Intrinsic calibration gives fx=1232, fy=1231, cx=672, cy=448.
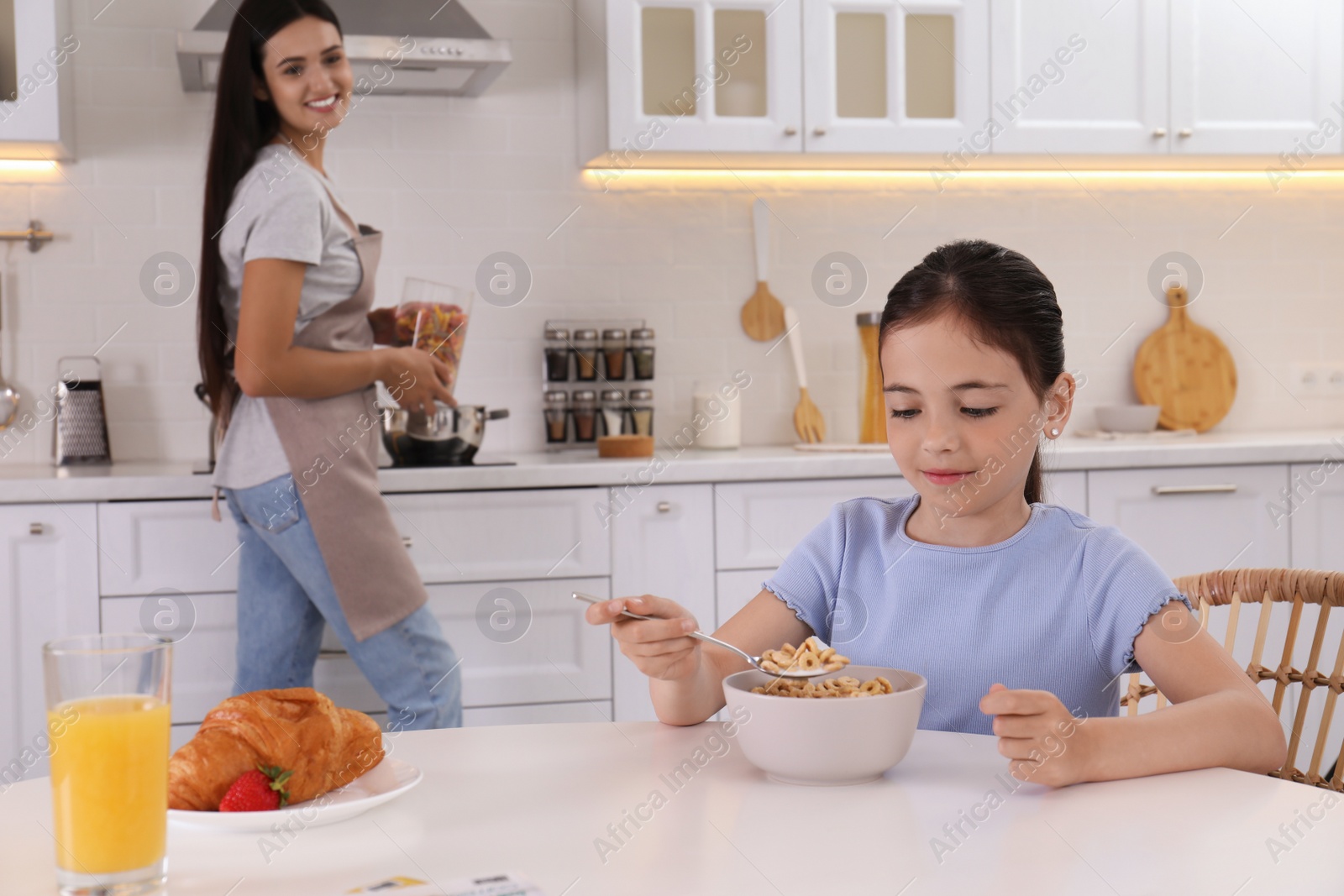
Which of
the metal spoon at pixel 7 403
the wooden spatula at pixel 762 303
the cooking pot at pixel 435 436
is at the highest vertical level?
the wooden spatula at pixel 762 303

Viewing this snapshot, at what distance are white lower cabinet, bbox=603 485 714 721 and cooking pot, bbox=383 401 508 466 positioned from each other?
30 centimetres

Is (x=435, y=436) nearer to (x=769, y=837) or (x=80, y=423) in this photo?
(x=80, y=423)

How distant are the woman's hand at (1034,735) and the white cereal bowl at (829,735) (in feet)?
0.20

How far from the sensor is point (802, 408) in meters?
2.91

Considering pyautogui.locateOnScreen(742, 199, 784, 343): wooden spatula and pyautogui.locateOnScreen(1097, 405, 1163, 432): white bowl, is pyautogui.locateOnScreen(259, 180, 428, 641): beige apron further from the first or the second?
pyautogui.locateOnScreen(1097, 405, 1163, 432): white bowl

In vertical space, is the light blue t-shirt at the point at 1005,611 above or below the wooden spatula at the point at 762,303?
below

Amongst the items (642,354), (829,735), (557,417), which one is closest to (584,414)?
(557,417)

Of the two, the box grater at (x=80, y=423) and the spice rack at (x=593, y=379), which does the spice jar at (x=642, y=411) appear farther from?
the box grater at (x=80, y=423)

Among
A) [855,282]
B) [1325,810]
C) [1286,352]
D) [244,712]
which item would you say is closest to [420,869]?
[244,712]

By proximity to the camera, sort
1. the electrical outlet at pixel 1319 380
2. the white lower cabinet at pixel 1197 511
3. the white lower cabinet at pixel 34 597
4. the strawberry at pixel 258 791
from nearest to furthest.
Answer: the strawberry at pixel 258 791
the white lower cabinet at pixel 34 597
the white lower cabinet at pixel 1197 511
the electrical outlet at pixel 1319 380

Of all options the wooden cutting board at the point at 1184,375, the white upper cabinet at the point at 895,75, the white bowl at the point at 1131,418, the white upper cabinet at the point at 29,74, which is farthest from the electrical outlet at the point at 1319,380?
the white upper cabinet at the point at 29,74

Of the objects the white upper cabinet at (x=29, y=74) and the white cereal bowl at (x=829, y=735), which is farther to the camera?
the white upper cabinet at (x=29, y=74)

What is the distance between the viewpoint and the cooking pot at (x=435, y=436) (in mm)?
2299

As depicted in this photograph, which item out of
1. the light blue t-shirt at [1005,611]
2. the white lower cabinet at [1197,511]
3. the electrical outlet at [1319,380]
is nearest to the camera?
the light blue t-shirt at [1005,611]
